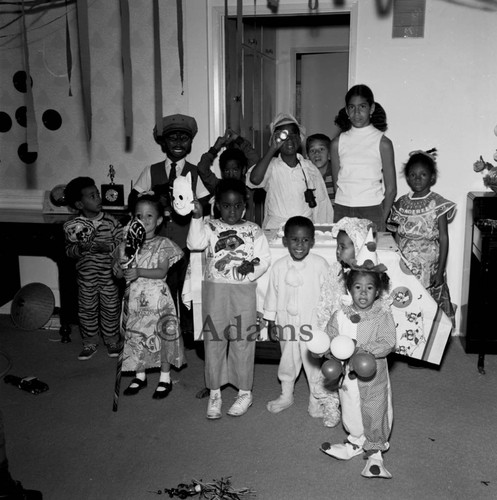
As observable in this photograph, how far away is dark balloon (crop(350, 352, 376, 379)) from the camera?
2.56 m

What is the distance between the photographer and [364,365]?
256cm

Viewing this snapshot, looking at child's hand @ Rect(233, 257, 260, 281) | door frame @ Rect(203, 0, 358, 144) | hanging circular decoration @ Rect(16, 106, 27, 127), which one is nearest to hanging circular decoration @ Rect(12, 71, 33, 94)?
hanging circular decoration @ Rect(16, 106, 27, 127)

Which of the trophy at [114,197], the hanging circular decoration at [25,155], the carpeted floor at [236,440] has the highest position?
the hanging circular decoration at [25,155]

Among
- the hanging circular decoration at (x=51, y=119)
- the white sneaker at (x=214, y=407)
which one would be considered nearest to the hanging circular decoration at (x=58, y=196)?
the hanging circular decoration at (x=51, y=119)

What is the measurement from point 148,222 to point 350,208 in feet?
4.07

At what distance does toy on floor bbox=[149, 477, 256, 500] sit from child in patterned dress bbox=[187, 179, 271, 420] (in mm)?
620

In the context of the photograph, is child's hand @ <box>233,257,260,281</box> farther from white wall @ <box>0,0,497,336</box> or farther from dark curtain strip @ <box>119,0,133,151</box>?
white wall @ <box>0,0,497,336</box>

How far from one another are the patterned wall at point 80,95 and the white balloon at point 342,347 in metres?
2.57

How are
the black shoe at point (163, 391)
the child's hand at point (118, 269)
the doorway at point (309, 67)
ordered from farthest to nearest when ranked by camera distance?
1. the doorway at point (309, 67)
2. the black shoe at point (163, 391)
3. the child's hand at point (118, 269)

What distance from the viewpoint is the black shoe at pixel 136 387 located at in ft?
11.5

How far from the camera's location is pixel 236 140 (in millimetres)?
4133

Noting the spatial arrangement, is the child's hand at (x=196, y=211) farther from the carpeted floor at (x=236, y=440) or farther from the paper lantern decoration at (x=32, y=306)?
the paper lantern decoration at (x=32, y=306)

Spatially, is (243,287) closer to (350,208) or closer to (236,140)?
(350,208)

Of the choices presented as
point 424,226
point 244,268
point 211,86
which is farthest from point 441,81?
point 244,268
